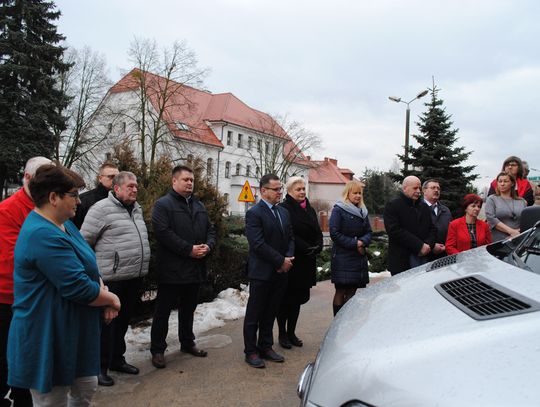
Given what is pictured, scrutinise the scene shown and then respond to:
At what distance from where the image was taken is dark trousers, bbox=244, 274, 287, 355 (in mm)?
4547

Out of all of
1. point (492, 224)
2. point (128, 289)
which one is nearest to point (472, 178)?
point (492, 224)

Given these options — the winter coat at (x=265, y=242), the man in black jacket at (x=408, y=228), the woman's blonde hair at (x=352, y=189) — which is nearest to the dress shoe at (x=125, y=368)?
the winter coat at (x=265, y=242)

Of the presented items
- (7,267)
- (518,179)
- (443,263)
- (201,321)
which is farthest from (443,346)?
(518,179)

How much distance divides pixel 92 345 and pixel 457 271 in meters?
2.11

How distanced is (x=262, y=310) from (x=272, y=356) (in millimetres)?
507

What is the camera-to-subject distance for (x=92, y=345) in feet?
8.25

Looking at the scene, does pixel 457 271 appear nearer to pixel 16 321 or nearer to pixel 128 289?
pixel 16 321

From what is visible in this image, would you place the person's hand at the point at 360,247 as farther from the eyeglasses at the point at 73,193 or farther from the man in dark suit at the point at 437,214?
the eyeglasses at the point at 73,193

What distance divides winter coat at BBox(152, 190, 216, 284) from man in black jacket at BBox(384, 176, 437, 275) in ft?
7.35

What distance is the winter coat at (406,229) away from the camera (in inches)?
203

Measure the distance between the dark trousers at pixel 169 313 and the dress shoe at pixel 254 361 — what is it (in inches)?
27.4

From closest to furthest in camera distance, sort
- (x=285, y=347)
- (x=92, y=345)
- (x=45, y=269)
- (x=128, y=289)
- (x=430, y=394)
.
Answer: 1. (x=430, y=394)
2. (x=45, y=269)
3. (x=92, y=345)
4. (x=128, y=289)
5. (x=285, y=347)

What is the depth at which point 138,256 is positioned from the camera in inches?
165

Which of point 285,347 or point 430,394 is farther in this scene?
point 285,347
